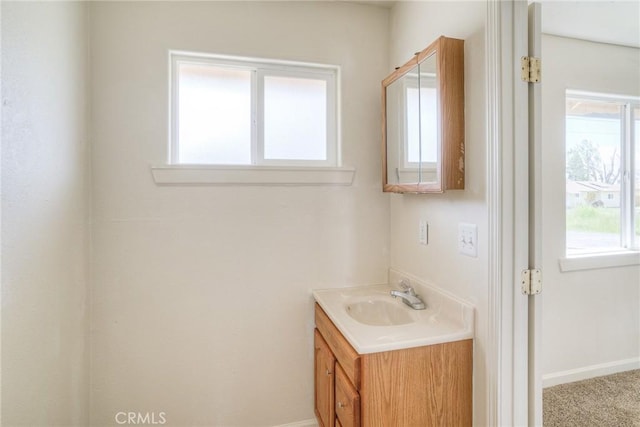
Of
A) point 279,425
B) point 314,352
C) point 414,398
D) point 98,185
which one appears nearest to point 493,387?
point 414,398

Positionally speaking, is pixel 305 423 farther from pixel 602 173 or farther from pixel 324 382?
pixel 602 173

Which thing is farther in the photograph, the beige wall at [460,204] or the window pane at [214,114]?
the window pane at [214,114]

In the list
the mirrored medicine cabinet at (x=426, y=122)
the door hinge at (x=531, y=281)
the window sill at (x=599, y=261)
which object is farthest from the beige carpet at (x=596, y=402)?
the mirrored medicine cabinet at (x=426, y=122)

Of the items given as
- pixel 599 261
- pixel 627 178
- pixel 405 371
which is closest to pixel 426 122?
pixel 405 371

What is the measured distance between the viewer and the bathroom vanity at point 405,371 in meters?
1.17

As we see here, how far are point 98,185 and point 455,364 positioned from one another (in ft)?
5.91

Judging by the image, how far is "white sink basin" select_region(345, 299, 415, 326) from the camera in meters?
1.65

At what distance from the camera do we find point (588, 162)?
2.35 meters

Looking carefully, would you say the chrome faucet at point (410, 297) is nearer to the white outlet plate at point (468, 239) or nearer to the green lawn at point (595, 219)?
the white outlet plate at point (468, 239)

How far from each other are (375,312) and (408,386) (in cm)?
53

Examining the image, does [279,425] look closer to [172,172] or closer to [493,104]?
[172,172]

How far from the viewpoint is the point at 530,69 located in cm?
115

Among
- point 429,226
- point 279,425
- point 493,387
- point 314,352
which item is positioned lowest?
point 279,425

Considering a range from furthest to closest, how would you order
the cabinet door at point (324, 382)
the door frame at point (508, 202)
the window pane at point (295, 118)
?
the window pane at point (295, 118)
the cabinet door at point (324, 382)
the door frame at point (508, 202)
